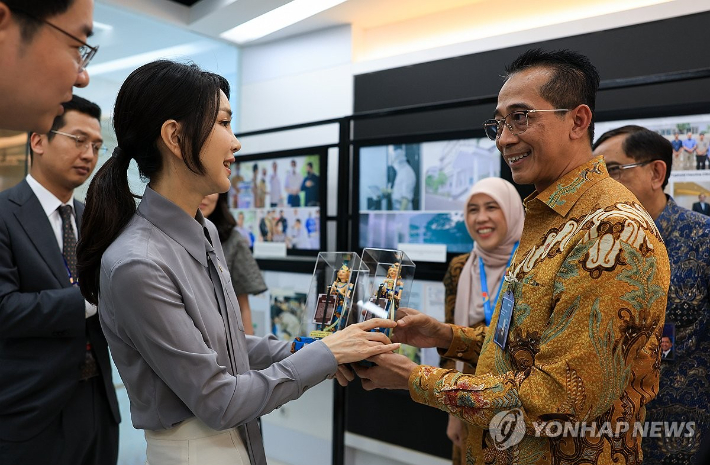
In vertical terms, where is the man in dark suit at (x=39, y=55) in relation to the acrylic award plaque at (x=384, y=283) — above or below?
above

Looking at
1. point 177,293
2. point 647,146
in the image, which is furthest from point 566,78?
point 177,293

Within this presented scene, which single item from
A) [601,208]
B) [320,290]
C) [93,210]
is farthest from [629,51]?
[93,210]

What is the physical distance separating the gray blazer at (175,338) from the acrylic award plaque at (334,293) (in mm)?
339

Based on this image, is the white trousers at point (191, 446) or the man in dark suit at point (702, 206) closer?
the white trousers at point (191, 446)

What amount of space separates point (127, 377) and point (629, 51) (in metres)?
3.05

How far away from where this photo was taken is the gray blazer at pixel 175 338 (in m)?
1.30

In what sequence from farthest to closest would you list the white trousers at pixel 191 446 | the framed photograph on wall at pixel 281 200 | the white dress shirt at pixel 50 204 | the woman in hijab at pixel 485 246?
the framed photograph on wall at pixel 281 200 < the woman in hijab at pixel 485 246 < the white dress shirt at pixel 50 204 < the white trousers at pixel 191 446

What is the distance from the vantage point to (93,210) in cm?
149

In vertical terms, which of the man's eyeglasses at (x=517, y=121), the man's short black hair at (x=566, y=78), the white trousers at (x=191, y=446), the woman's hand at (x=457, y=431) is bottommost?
the woman's hand at (x=457, y=431)

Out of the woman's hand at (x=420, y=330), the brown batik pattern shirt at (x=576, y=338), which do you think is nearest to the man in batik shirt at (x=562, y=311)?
the brown batik pattern shirt at (x=576, y=338)

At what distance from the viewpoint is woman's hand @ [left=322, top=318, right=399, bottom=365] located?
154cm

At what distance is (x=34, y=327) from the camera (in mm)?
2182

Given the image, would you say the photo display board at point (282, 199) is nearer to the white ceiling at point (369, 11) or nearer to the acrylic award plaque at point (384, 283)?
the white ceiling at point (369, 11)

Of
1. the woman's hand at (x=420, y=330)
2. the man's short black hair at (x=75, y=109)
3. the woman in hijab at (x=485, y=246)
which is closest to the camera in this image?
the woman's hand at (x=420, y=330)
